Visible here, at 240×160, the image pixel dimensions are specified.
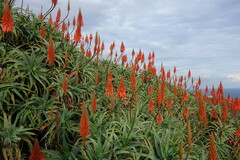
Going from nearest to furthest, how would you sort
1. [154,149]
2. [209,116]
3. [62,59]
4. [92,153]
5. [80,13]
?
1. [92,153]
2. [154,149]
3. [80,13]
4. [62,59]
5. [209,116]

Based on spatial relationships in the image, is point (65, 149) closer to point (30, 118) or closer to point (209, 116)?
point (30, 118)

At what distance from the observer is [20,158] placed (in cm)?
287

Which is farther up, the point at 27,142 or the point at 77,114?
the point at 77,114

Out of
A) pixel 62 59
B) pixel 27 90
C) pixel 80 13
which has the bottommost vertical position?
pixel 27 90

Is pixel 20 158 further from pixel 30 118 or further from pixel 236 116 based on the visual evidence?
pixel 236 116

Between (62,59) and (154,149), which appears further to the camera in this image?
(62,59)

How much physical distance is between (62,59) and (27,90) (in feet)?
4.76

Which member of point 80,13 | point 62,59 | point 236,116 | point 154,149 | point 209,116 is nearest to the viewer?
point 154,149

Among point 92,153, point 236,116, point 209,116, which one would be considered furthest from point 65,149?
point 236,116

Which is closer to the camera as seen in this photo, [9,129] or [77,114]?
[9,129]

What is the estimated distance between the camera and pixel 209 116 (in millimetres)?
6340

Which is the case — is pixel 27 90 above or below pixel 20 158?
above

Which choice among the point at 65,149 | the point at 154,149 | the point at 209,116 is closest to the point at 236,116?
the point at 209,116

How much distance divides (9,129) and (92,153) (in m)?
1.21
